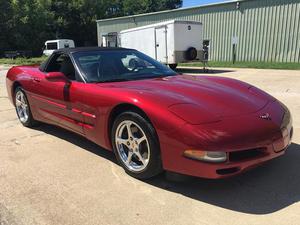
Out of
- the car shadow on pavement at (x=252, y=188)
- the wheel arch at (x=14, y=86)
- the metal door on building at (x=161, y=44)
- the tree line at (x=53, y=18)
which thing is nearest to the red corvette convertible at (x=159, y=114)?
the car shadow on pavement at (x=252, y=188)

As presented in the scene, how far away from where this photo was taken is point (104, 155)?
4.43m

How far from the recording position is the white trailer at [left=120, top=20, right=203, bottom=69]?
16547 mm

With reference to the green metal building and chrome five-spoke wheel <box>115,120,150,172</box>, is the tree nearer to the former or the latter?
the green metal building

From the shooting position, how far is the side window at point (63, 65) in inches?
185

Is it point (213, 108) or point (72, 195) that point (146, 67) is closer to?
point (213, 108)

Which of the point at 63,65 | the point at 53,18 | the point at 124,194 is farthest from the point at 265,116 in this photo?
the point at 53,18

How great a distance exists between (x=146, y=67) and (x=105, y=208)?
2259 millimetres

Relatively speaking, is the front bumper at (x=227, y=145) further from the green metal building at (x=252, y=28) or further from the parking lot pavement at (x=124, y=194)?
the green metal building at (x=252, y=28)

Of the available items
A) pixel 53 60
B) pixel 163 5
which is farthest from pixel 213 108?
pixel 163 5

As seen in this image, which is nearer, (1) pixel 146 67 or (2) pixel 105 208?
(2) pixel 105 208

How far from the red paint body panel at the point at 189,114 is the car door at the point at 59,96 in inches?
0.5

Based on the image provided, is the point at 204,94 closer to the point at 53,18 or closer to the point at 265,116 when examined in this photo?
the point at 265,116

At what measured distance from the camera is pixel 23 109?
233 inches

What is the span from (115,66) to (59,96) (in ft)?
2.69
